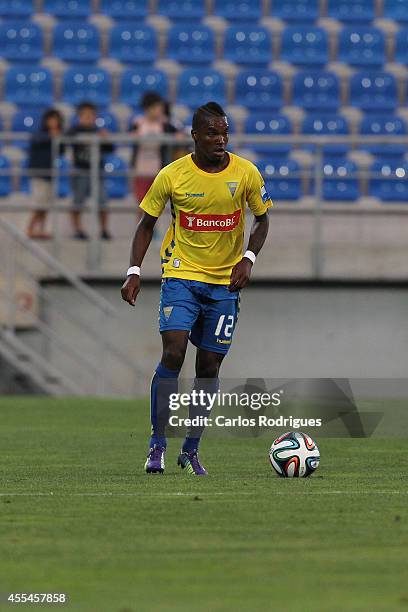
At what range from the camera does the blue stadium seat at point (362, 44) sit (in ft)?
75.9

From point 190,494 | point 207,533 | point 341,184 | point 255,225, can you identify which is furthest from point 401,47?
point 207,533

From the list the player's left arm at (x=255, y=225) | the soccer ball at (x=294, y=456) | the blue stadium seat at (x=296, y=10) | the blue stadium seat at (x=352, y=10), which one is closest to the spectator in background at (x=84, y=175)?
the blue stadium seat at (x=296, y=10)

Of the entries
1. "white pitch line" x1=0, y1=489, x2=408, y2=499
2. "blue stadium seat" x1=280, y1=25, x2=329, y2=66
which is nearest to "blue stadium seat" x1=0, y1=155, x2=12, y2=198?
"blue stadium seat" x1=280, y1=25, x2=329, y2=66

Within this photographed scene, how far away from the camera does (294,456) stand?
868cm

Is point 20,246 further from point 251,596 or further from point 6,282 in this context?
point 251,596

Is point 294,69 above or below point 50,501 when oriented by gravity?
above

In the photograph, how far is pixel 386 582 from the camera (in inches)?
205

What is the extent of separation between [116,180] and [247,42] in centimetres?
359

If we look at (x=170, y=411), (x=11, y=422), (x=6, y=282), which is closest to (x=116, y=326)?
(x=6, y=282)

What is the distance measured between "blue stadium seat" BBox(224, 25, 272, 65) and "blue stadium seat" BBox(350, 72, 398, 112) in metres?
1.36

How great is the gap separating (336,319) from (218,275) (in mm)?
9917

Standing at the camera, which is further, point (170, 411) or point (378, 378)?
point (378, 378)

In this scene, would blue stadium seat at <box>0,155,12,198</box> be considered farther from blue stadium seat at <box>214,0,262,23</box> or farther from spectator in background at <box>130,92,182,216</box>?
blue stadium seat at <box>214,0,262,23</box>

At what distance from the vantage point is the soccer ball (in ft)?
28.5
